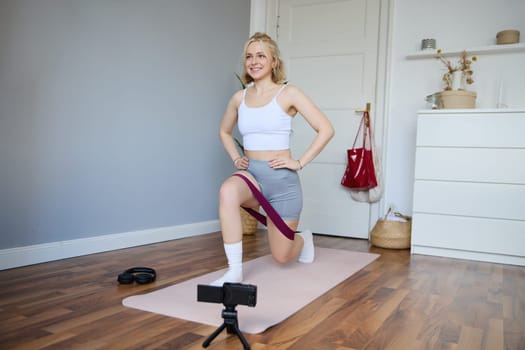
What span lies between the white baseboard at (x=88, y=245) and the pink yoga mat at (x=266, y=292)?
83cm

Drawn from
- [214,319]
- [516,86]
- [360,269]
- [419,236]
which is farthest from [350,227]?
[214,319]

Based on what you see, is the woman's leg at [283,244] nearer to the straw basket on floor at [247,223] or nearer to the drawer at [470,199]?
the drawer at [470,199]

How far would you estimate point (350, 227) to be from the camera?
12.1 ft

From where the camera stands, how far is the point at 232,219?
1.88m

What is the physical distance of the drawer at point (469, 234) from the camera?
2.82 m

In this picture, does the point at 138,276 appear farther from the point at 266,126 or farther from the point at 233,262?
the point at 266,126

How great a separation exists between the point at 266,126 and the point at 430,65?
6.36 ft

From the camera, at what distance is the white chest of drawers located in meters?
2.82

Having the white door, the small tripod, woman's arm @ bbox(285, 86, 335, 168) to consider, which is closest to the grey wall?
the white door

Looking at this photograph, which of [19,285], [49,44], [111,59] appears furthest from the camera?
[111,59]

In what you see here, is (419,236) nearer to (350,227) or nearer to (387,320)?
(350,227)

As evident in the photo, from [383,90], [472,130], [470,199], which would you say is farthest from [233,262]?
[383,90]

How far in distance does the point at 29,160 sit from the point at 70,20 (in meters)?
0.78

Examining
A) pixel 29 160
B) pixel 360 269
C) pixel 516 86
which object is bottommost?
pixel 360 269
